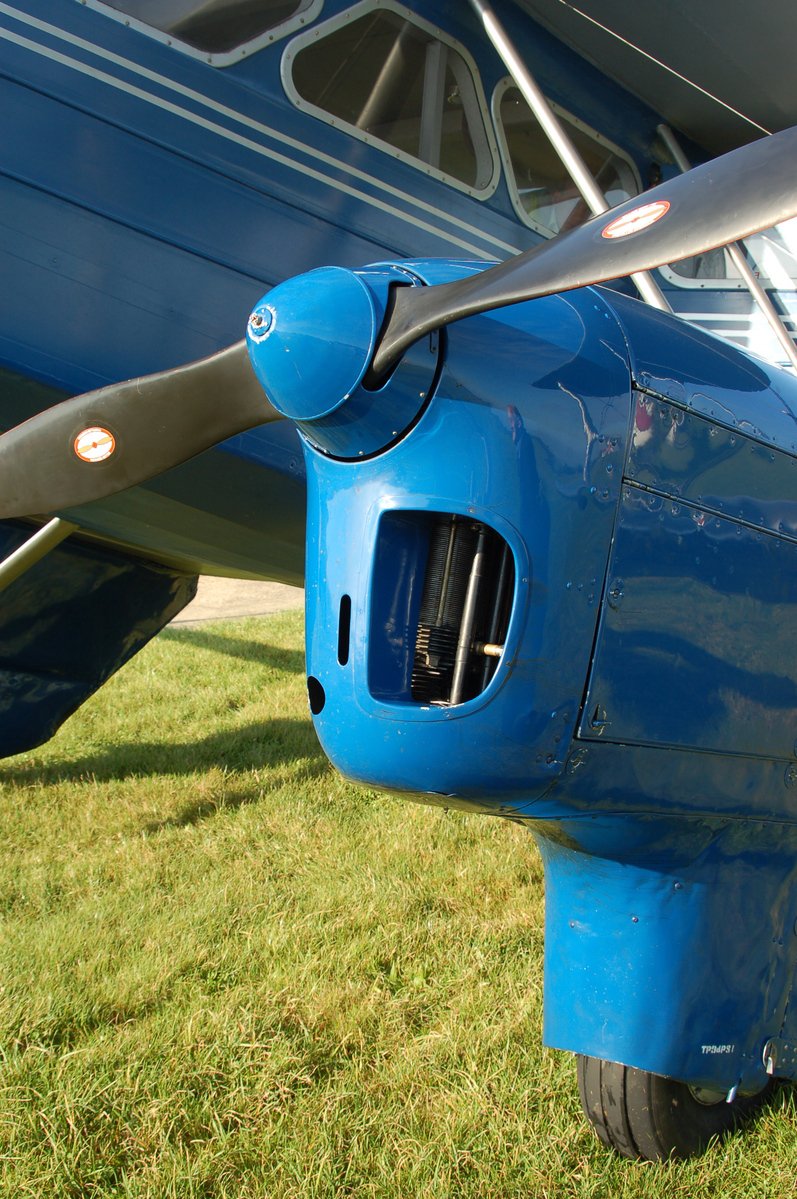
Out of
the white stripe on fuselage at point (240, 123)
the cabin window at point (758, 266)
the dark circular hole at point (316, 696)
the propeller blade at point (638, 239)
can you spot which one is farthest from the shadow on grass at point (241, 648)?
the propeller blade at point (638, 239)

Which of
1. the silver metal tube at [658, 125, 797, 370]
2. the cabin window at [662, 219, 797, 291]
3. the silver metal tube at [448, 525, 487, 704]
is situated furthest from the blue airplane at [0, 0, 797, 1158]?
the cabin window at [662, 219, 797, 291]

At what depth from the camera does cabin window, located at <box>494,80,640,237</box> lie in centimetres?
439

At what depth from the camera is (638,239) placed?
6.26 ft

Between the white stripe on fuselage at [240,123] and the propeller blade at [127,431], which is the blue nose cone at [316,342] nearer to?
the propeller blade at [127,431]

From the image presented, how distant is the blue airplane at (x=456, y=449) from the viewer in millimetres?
2184

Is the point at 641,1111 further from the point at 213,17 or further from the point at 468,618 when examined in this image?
the point at 213,17

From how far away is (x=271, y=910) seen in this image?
3.93 meters

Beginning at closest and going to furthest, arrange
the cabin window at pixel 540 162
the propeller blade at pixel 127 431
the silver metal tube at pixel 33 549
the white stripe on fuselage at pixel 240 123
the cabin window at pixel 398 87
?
the propeller blade at pixel 127 431 → the white stripe on fuselage at pixel 240 123 → the cabin window at pixel 398 87 → the silver metal tube at pixel 33 549 → the cabin window at pixel 540 162

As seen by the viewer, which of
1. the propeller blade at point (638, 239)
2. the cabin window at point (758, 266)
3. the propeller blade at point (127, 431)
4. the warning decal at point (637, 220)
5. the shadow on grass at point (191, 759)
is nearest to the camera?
the propeller blade at point (638, 239)

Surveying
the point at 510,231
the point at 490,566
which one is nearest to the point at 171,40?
the point at 510,231

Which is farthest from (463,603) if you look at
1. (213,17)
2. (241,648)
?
(241,648)

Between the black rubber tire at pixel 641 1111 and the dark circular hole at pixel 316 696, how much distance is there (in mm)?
1230

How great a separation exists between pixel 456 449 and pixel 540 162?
9.44 ft

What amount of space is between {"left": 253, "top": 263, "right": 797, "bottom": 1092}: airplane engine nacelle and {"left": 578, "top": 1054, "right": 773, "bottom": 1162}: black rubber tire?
0.42 feet
